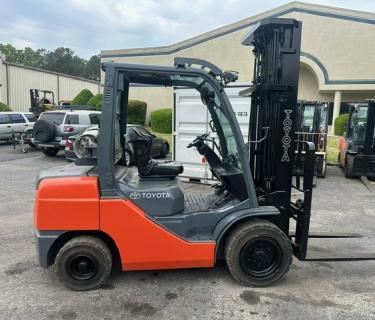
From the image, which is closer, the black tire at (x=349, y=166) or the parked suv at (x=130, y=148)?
the parked suv at (x=130, y=148)

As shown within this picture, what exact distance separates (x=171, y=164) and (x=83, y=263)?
5.03ft

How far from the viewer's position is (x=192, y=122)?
31.0 feet

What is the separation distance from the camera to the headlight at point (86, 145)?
4.54 meters

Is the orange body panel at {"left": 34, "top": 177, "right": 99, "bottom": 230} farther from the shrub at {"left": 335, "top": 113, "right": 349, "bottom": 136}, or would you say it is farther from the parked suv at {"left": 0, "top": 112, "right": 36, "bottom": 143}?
the shrub at {"left": 335, "top": 113, "right": 349, "bottom": 136}

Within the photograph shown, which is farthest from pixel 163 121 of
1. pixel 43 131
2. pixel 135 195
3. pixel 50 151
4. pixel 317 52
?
pixel 135 195

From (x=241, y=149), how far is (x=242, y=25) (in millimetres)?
24417

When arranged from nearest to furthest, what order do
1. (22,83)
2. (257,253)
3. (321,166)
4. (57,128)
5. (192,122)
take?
→ (257,253) < (192,122) < (321,166) < (57,128) < (22,83)

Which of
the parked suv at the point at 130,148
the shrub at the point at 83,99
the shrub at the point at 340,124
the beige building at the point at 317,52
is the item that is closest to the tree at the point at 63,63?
the shrub at the point at 83,99

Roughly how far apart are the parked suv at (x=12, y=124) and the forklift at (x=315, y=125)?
13673 millimetres

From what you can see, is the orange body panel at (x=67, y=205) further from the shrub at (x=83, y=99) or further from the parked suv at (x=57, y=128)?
the shrub at (x=83, y=99)

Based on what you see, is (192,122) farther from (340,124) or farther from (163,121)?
(340,124)

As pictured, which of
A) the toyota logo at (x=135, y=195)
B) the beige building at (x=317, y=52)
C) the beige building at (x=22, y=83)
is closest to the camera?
the toyota logo at (x=135, y=195)

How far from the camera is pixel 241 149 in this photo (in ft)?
13.0

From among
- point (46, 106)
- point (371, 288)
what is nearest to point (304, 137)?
point (371, 288)
